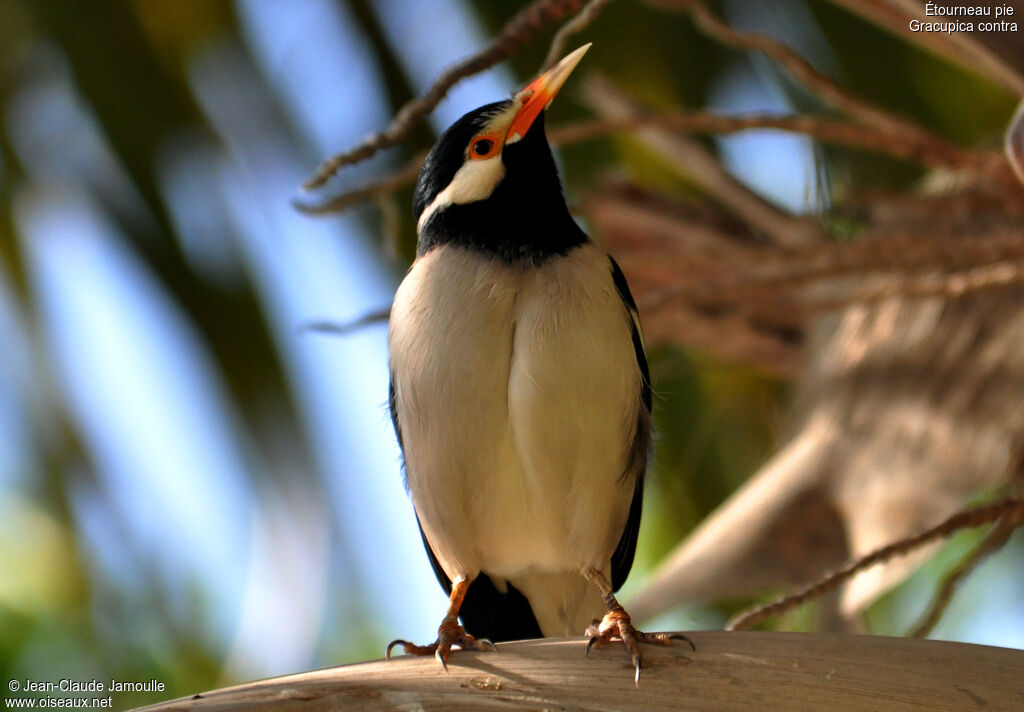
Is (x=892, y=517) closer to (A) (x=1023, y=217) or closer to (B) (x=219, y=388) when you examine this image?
(A) (x=1023, y=217)

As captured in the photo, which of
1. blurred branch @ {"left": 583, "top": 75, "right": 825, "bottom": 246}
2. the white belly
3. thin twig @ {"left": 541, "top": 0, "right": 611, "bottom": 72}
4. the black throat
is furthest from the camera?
blurred branch @ {"left": 583, "top": 75, "right": 825, "bottom": 246}

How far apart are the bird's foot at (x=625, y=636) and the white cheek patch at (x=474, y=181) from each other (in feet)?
4.32

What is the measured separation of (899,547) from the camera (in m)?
2.76

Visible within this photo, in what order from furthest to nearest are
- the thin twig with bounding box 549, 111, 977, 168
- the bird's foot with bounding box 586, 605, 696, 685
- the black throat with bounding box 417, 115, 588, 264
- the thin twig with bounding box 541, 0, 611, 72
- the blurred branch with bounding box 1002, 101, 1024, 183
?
the thin twig with bounding box 549, 111, 977, 168
the black throat with bounding box 417, 115, 588, 264
the thin twig with bounding box 541, 0, 611, 72
the bird's foot with bounding box 586, 605, 696, 685
the blurred branch with bounding box 1002, 101, 1024, 183

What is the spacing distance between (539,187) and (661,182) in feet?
13.4

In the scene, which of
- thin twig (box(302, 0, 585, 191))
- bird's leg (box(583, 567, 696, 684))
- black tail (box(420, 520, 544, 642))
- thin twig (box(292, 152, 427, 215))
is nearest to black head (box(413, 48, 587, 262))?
thin twig (box(292, 152, 427, 215))

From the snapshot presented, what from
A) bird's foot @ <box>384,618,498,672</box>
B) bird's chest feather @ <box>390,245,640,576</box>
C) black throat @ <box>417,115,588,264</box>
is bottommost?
bird's foot @ <box>384,618,498,672</box>

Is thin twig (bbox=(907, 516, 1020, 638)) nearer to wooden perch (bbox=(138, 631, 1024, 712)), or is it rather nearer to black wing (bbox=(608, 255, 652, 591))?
black wing (bbox=(608, 255, 652, 591))

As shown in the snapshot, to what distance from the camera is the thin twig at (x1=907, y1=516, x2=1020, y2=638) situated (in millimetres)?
2824

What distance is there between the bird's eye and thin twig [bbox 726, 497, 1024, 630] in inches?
62.4

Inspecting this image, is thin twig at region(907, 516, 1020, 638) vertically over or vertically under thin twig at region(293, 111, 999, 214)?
under

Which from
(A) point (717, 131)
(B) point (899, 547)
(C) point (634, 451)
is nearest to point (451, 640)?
(C) point (634, 451)

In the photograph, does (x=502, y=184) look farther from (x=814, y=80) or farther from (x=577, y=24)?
(x=814, y=80)

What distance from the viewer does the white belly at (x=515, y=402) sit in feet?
9.25
